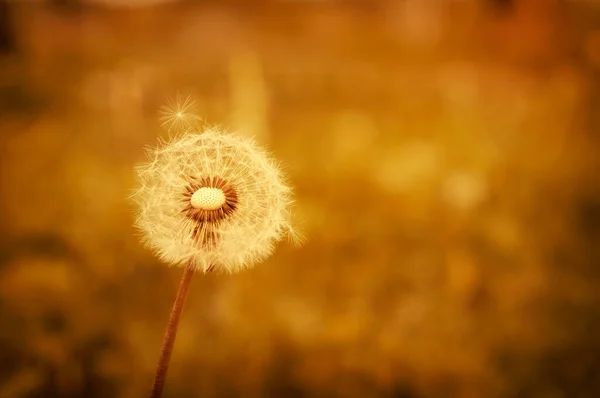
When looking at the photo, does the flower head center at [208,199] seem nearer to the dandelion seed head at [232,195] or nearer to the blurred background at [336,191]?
the dandelion seed head at [232,195]

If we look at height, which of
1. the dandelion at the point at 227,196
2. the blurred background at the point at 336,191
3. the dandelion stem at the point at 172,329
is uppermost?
the blurred background at the point at 336,191

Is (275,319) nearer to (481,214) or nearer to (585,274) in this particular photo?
(481,214)

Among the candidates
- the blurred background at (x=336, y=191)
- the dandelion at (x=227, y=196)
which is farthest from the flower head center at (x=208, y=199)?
the blurred background at (x=336, y=191)

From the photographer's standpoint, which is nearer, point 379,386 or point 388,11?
point 379,386

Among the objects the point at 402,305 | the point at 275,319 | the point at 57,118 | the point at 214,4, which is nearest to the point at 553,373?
the point at 402,305

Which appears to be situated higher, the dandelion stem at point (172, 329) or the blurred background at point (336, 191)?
the blurred background at point (336, 191)

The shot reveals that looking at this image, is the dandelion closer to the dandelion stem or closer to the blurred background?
the dandelion stem

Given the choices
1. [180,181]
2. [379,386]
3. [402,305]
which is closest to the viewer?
[180,181]
